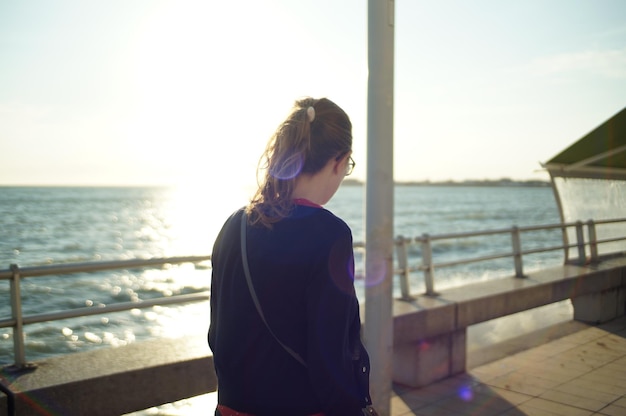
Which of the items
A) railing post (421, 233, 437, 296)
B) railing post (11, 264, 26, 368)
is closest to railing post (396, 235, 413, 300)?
railing post (421, 233, 437, 296)

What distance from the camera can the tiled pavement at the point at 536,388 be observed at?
5.60m

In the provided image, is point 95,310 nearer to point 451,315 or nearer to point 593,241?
point 451,315

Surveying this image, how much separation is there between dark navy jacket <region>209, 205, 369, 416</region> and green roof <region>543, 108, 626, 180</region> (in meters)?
7.19

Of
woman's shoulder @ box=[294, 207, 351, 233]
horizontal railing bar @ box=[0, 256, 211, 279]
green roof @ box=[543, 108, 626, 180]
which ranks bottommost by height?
horizontal railing bar @ box=[0, 256, 211, 279]

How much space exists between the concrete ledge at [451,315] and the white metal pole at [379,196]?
1641 mm

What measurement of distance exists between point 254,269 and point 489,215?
3382 inches

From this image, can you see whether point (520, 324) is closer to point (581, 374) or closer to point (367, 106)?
point (581, 374)

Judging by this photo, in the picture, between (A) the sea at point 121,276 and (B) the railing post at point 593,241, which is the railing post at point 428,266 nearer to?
(A) the sea at point 121,276

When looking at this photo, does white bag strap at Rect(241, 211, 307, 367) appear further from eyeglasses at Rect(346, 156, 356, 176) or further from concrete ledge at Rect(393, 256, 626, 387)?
concrete ledge at Rect(393, 256, 626, 387)

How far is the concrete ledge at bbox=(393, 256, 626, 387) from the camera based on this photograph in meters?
6.13

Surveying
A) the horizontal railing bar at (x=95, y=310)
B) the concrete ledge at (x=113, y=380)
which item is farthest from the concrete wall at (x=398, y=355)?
the horizontal railing bar at (x=95, y=310)

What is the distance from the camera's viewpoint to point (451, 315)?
21.0 ft

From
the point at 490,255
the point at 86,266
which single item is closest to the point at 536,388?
the point at 490,255

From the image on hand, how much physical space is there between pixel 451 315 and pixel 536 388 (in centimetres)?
102
